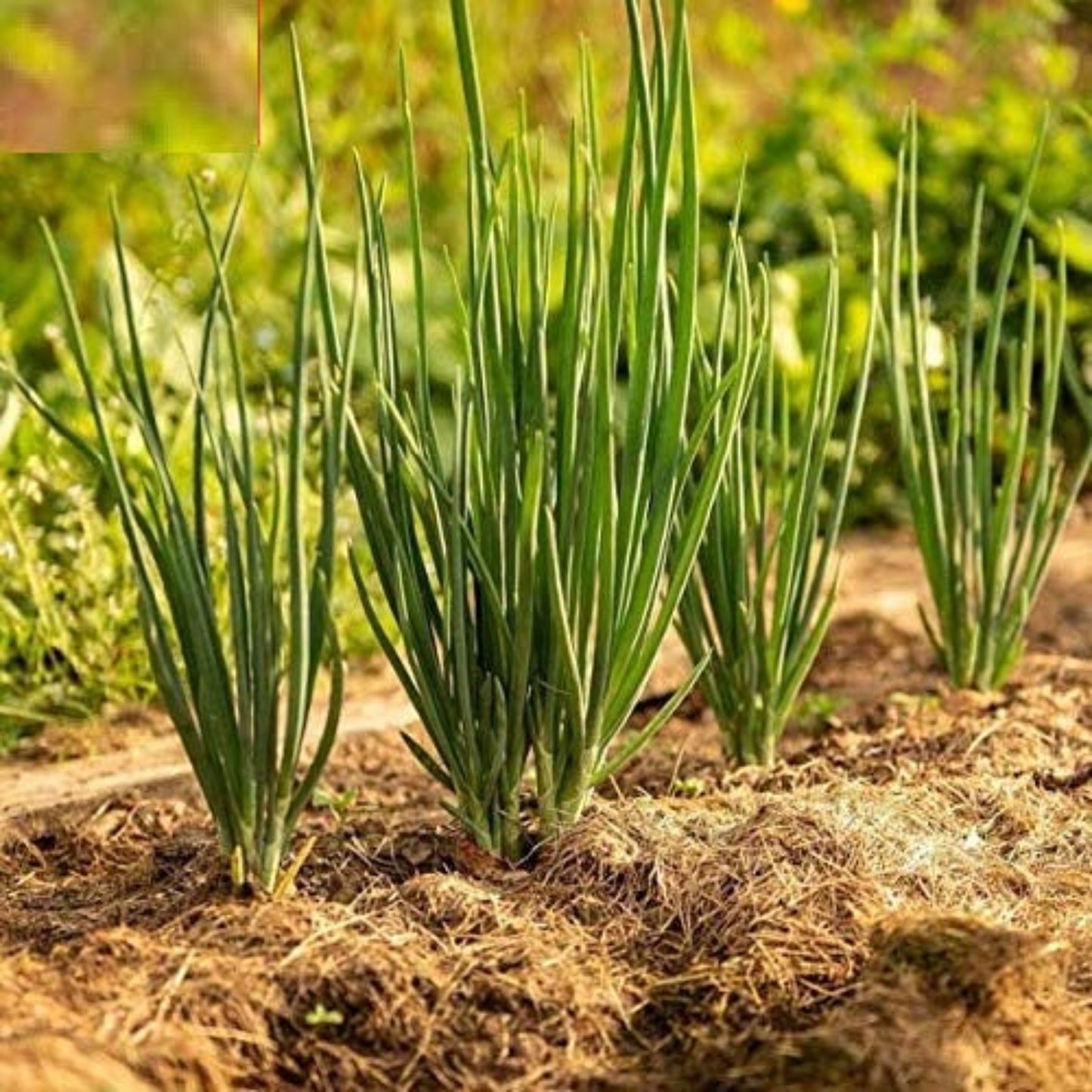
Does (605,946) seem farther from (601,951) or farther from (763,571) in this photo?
(763,571)

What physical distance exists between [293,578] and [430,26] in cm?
454

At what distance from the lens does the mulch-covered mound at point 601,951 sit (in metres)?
2.14

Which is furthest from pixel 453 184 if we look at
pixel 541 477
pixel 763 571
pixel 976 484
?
pixel 541 477

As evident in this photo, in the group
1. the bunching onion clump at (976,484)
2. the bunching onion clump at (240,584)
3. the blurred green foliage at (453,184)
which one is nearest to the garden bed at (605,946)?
the bunching onion clump at (240,584)

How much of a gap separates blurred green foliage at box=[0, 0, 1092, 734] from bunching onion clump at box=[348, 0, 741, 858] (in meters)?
1.31

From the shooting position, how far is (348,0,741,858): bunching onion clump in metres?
2.47

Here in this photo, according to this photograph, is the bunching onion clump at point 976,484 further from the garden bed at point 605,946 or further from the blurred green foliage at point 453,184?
the blurred green foliage at point 453,184

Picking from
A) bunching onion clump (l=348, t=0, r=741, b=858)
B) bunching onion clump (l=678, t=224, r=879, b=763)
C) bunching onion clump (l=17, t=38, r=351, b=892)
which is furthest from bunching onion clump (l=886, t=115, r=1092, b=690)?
bunching onion clump (l=17, t=38, r=351, b=892)

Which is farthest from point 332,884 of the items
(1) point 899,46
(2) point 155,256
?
(1) point 899,46

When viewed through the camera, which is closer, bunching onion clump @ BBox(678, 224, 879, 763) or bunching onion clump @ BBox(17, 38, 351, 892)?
bunching onion clump @ BBox(17, 38, 351, 892)

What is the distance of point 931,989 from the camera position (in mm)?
2158

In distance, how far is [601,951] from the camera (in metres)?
2.37

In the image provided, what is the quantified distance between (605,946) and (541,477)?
1.73 feet

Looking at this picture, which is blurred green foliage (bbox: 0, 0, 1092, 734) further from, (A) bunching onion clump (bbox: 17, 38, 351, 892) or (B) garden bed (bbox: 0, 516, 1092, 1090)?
(A) bunching onion clump (bbox: 17, 38, 351, 892)
